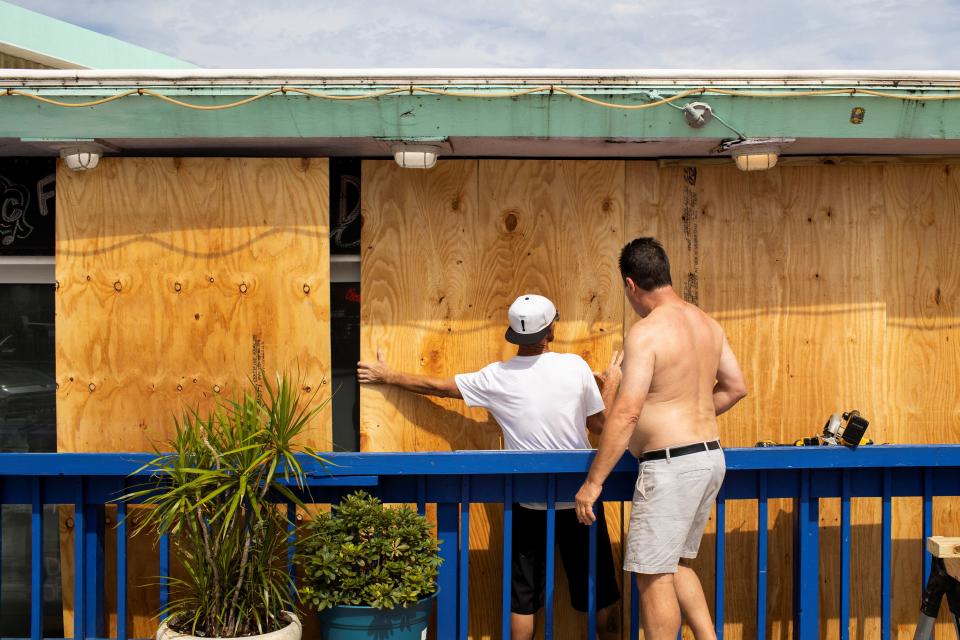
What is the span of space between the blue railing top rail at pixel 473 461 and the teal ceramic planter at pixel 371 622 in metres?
0.60

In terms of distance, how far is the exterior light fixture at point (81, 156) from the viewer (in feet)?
15.1

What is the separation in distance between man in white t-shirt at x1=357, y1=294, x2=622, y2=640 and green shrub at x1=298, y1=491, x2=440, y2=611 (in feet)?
2.23

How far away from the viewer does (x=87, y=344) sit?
4844mm

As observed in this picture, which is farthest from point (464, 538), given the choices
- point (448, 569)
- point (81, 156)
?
point (81, 156)

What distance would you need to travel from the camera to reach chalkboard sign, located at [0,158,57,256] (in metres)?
5.07

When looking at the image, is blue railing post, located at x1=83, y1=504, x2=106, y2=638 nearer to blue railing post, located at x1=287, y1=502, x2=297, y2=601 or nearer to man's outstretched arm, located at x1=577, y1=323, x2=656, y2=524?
blue railing post, located at x1=287, y1=502, x2=297, y2=601

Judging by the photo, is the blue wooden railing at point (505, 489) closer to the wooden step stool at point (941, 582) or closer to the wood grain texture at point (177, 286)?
the wooden step stool at point (941, 582)

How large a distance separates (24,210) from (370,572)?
2.86 meters

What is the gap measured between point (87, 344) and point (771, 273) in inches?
143

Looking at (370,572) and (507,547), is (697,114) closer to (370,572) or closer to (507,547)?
(507,547)

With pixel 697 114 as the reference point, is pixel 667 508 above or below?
below

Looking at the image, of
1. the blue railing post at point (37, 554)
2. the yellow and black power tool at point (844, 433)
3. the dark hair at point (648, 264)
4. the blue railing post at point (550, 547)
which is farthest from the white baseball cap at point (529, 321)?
the blue railing post at point (37, 554)

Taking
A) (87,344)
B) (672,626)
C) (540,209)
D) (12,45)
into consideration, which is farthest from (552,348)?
(12,45)

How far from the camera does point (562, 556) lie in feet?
15.3
